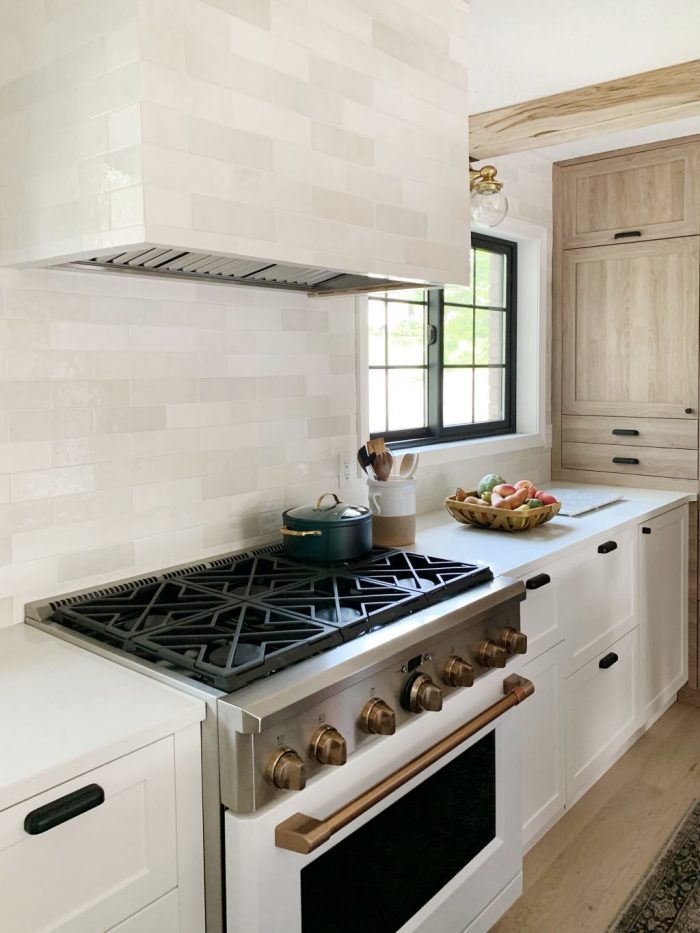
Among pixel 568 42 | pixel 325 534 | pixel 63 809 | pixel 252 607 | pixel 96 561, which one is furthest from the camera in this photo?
pixel 568 42

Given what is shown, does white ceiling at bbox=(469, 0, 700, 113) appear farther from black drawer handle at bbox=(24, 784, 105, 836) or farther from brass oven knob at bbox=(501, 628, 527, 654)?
black drawer handle at bbox=(24, 784, 105, 836)

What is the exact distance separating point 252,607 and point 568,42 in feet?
6.17

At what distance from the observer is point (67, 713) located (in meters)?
1.33

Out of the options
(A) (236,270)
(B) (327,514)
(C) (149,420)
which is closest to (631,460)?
(B) (327,514)

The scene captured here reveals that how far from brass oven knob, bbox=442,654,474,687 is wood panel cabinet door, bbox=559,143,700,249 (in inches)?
95.5

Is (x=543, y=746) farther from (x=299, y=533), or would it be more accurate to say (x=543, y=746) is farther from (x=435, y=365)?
(x=435, y=365)

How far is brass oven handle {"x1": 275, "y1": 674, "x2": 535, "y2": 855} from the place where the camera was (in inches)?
53.9

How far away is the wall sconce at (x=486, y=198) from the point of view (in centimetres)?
257

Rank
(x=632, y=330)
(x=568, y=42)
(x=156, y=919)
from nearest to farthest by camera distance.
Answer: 1. (x=156, y=919)
2. (x=568, y=42)
3. (x=632, y=330)

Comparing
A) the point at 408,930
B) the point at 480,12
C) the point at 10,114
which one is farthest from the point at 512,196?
the point at 408,930

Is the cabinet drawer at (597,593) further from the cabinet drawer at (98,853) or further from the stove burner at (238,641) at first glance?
the cabinet drawer at (98,853)

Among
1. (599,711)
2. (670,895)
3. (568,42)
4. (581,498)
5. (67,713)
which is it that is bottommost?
(670,895)

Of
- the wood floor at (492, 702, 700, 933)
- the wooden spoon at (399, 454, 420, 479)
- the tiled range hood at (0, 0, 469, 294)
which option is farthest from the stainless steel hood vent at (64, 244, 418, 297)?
the wood floor at (492, 702, 700, 933)

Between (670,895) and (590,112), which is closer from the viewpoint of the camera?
(670,895)
